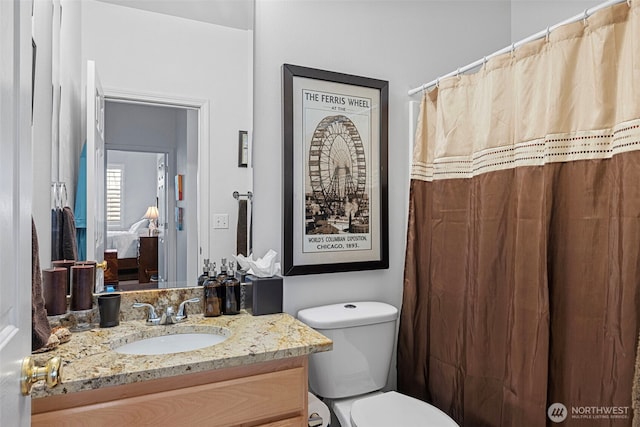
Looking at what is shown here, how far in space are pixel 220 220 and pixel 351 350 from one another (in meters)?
0.77

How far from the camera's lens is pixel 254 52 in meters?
1.74

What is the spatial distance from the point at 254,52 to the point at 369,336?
1299 mm

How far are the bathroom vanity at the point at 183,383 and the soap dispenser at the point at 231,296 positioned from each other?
195 mm

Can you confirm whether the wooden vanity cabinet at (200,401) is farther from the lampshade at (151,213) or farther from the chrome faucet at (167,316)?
the lampshade at (151,213)

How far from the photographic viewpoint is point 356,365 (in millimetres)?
1729

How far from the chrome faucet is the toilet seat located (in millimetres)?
743

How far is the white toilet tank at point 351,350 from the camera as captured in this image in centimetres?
168

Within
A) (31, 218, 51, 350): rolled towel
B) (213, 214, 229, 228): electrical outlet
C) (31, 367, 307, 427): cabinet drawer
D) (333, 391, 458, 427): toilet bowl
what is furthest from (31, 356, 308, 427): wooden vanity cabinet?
(213, 214, 229, 228): electrical outlet

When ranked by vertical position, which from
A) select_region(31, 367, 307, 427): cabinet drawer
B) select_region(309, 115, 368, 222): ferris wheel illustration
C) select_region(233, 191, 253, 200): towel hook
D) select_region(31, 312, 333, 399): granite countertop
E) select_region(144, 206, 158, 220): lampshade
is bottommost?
select_region(31, 367, 307, 427): cabinet drawer

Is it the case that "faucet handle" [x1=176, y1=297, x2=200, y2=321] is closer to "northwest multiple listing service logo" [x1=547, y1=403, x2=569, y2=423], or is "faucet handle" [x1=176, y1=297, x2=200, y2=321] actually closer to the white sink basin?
the white sink basin

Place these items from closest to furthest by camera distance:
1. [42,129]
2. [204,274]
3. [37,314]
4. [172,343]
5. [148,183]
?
[37,314] → [42,129] → [172,343] → [148,183] → [204,274]

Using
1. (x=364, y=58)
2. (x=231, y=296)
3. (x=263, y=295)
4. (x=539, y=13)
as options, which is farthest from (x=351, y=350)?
(x=539, y=13)

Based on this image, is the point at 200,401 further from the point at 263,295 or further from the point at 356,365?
the point at 356,365

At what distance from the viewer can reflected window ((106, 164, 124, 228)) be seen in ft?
4.96
